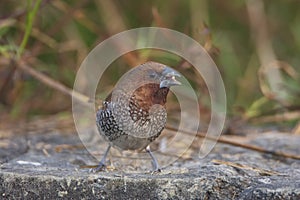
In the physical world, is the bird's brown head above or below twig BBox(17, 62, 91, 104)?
below

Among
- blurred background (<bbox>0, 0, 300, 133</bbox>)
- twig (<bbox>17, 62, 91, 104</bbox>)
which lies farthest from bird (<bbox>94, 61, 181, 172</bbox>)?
blurred background (<bbox>0, 0, 300, 133</bbox>)

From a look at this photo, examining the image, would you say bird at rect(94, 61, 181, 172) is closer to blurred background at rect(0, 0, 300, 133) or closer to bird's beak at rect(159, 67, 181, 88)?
bird's beak at rect(159, 67, 181, 88)

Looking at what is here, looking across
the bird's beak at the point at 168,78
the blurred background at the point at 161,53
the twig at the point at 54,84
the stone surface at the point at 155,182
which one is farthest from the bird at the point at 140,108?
the blurred background at the point at 161,53

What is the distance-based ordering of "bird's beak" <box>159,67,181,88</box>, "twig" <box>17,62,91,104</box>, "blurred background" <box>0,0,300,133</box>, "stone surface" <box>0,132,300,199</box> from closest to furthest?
1. "stone surface" <box>0,132,300,199</box>
2. "bird's beak" <box>159,67,181,88</box>
3. "twig" <box>17,62,91,104</box>
4. "blurred background" <box>0,0,300,133</box>

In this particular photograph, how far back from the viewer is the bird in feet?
8.45

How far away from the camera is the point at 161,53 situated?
393 cm

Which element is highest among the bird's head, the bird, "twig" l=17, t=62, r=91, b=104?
"twig" l=17, t=62, r=91, b=104

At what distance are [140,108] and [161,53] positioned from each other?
4.43 feet

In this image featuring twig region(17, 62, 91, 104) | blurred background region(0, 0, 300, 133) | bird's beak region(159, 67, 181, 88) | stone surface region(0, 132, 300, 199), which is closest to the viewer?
stone surface region(0, 132, 300, 199)

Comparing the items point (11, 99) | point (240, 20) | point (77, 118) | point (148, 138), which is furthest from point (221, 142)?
point (240, 20)

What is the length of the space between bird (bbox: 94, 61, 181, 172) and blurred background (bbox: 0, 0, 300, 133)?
895 millimetres

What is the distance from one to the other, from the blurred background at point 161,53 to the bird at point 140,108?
0.90m

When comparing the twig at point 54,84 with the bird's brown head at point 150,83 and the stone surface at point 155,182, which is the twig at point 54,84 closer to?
the bird's brown head at point 150,83

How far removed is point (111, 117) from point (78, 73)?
1933mm
